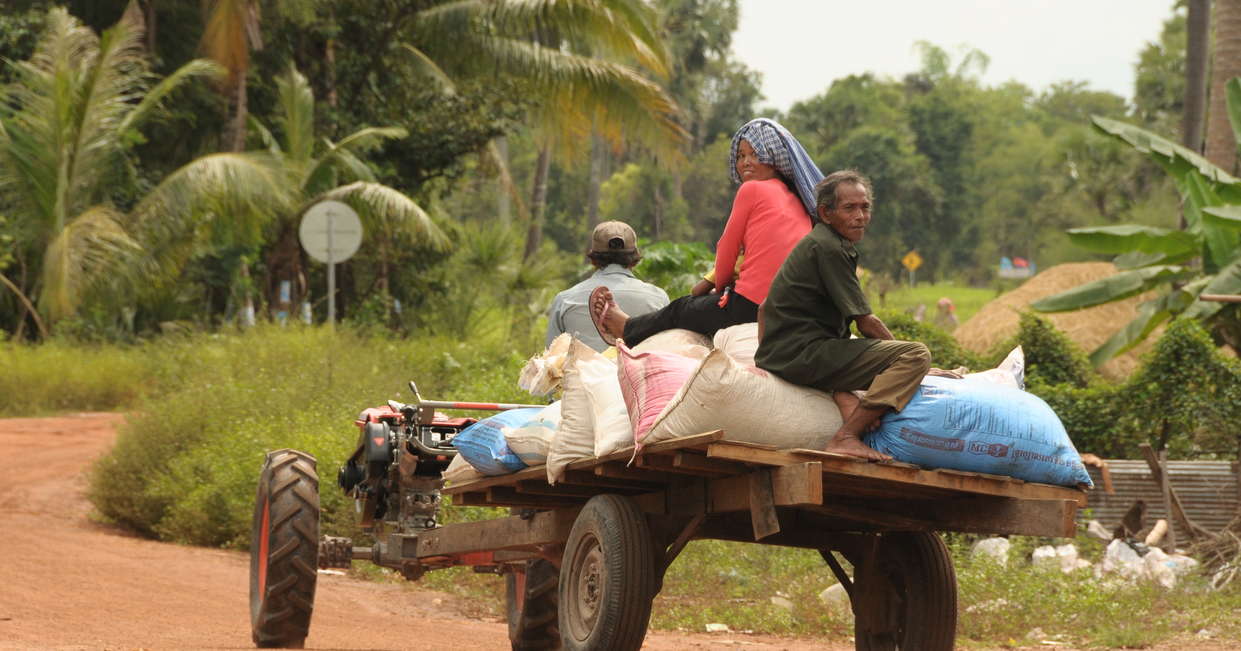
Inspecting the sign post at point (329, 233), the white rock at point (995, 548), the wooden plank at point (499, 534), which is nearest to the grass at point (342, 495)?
the white rock at point (995, 548)

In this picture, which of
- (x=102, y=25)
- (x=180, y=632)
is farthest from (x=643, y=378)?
(x=102, y=25)

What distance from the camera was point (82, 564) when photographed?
40.7ft

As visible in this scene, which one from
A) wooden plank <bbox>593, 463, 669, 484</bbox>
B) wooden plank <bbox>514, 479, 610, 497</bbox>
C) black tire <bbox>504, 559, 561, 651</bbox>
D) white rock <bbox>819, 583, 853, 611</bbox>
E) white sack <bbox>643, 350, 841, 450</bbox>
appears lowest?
white rock <bbox>819, 583, 853, 611</bbox>

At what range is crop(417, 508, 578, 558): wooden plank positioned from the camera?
6551 mm

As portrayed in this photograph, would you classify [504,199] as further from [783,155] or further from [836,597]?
[783,155]

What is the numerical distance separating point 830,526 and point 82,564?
8.20 m

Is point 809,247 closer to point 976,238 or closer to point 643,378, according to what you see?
point 643,378

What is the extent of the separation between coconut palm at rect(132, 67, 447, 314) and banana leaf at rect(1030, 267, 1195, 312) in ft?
34.8

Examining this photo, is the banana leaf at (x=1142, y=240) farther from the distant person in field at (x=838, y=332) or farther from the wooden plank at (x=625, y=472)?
the wooden plank at (x=625, y=472)

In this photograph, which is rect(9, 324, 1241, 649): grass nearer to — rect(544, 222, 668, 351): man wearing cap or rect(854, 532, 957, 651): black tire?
rect(544, 222, 668, 351): man wearing cap

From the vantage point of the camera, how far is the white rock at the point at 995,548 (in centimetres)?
1171

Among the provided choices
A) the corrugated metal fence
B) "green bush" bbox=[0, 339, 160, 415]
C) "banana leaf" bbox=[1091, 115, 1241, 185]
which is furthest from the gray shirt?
"green bush" bbox=[0, 339, 160, 415]

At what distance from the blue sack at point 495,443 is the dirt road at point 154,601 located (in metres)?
2.20

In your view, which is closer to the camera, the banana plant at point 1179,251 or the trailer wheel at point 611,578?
the trailer wheel at point 611,578
